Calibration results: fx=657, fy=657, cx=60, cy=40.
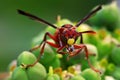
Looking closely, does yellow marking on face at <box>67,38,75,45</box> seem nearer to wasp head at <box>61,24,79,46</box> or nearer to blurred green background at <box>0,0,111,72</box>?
wasp head at <box>61,24,79,46</box>

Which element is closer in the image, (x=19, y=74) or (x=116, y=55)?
(x=19, y=74)

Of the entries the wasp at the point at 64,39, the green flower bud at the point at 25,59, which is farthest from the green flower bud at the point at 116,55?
the green flower bud at the point at 25,59

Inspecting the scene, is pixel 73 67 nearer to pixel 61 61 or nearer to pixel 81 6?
pixel 61 61

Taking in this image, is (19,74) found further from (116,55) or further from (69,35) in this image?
(116,55)

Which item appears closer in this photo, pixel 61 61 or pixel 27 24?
pixel 61 61

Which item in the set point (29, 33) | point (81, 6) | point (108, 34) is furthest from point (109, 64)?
point (81, 6)

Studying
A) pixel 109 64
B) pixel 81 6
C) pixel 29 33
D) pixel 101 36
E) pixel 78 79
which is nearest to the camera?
pixel 78 79

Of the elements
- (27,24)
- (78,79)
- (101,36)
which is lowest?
(78,79)

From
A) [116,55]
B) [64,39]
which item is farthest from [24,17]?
[64,39]
